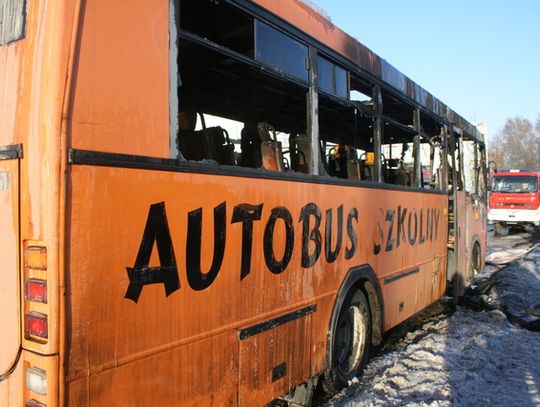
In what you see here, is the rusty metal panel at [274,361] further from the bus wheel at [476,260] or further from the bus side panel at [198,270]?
the bus wheel at [476,260]

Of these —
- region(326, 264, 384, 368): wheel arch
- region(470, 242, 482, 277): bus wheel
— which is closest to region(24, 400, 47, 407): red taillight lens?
region(326, 264, 384, 368): wheel arch

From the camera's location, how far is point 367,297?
15.3 feet

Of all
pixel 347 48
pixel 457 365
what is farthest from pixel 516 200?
pixel 347 48

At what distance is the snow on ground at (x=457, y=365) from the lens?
3988 mm

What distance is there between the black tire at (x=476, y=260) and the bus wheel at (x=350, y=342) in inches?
186

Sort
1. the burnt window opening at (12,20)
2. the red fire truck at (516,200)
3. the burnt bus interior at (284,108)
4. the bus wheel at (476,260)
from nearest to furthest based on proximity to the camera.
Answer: the burnt window opening at (12,20)
the burnt bus interior at (284,108)
the bus wheel at (476,260)
the red fire truck at (516,200)

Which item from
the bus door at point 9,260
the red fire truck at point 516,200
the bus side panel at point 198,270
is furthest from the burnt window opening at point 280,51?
the red fire truck at point 516,200

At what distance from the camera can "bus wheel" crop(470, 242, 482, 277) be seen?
8.80 m

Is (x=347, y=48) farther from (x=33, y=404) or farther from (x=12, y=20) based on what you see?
(x=33, y=404)

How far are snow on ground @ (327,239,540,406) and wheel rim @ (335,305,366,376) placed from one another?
0.54ft

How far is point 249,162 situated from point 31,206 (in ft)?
6.08

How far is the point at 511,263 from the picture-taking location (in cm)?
1159

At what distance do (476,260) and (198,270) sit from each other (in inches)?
311

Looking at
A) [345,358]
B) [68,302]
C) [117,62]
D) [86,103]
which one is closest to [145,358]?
[68,302]
